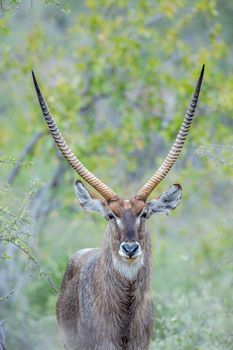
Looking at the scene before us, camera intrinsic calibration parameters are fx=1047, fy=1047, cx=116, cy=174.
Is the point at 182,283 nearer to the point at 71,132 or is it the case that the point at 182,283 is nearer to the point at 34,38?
the point at 71,132

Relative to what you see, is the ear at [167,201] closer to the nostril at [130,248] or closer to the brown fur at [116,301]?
the brown fur at [116,301]

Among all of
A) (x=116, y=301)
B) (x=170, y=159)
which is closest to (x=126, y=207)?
(x=170, y=159)

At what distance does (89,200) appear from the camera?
352 inches

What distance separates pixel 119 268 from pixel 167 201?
763mm

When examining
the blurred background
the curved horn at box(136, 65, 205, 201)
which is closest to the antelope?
the curved horn at box(136, 65, 205, 201)

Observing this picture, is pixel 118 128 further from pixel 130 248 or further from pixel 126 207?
pixel 130 248

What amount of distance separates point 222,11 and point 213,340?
14754 millimetres

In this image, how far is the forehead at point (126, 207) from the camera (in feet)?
28.1

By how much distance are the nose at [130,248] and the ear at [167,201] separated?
69 cm

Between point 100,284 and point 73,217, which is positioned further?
point 73,217

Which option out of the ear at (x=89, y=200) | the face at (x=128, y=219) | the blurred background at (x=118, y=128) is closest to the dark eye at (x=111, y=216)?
the face at (x=128, y=219)

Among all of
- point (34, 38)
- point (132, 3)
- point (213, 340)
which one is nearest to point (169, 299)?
point (213, 340)

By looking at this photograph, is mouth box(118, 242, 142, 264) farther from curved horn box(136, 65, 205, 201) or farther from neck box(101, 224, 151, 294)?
curved horn box(136, 65, 205, 201)

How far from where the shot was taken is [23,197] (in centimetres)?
901
